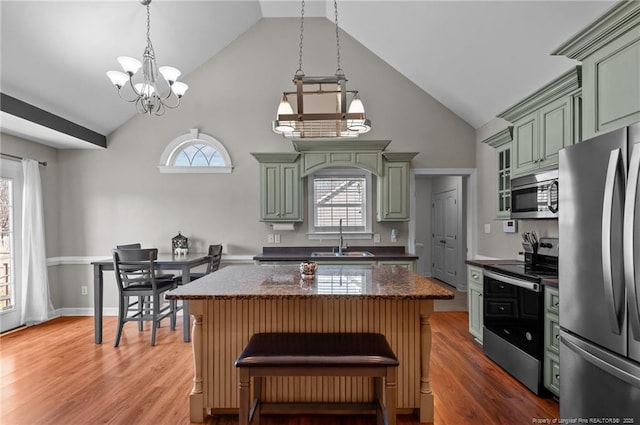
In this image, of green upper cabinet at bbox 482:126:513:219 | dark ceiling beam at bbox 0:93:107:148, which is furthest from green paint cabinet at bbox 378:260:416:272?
dark ceiling beam at bbox 0:93:107:148

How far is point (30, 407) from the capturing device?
2402mm

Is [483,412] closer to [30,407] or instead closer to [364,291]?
[364,291]

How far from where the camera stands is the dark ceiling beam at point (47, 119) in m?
3.31

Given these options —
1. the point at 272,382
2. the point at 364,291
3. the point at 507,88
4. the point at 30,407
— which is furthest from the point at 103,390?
the point at 507,88

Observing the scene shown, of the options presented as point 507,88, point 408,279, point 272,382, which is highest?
point 507,88

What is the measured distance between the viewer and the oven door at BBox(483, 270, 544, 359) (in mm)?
2479

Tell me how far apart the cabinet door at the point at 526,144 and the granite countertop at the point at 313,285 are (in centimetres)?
157

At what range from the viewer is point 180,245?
4.63 meters

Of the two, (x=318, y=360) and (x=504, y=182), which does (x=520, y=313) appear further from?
(x=318, y=360)

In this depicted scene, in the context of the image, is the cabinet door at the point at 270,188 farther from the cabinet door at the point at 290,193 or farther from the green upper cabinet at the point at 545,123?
the green upper cabinet at the point at 545,123

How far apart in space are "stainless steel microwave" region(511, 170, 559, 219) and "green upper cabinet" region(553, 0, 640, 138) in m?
0.68

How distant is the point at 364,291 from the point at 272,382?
95 centimetres

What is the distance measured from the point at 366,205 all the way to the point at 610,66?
3172 millimetres

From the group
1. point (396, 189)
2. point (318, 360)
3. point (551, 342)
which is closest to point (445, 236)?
point (396, 189)
